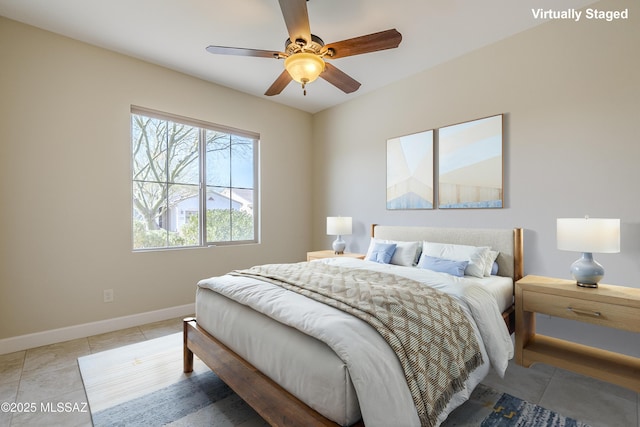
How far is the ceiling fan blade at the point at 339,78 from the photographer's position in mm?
2393

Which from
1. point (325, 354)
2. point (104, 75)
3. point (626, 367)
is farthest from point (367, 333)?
point (104, 75)

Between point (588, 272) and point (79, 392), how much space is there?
357cm

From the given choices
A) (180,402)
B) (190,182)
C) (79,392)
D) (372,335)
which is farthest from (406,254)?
(79,392)

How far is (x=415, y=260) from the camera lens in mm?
3119

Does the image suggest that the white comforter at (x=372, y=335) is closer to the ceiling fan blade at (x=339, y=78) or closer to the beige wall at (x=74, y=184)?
the beige wall at (x=74, y=184)

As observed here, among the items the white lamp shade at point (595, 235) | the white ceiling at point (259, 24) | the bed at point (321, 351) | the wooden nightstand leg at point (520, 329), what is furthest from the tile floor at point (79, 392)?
the white ceiling at point (259, 24)

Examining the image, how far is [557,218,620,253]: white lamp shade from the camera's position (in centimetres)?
201

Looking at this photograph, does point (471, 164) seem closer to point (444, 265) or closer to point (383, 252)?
point (444, 265)

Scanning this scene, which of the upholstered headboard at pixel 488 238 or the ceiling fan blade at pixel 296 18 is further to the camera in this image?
the upholstered headboard at pixel 488 238

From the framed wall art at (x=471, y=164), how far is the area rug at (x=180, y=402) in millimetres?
1762

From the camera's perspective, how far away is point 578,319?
2.06 meters

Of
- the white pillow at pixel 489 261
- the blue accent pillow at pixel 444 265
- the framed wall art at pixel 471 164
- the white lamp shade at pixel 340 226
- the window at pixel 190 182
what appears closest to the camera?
the blue accent pillow at pixel 444 265

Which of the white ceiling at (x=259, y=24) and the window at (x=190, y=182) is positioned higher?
the white ceiling at (x=259, y=24)

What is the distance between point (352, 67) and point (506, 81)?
1526 mm
